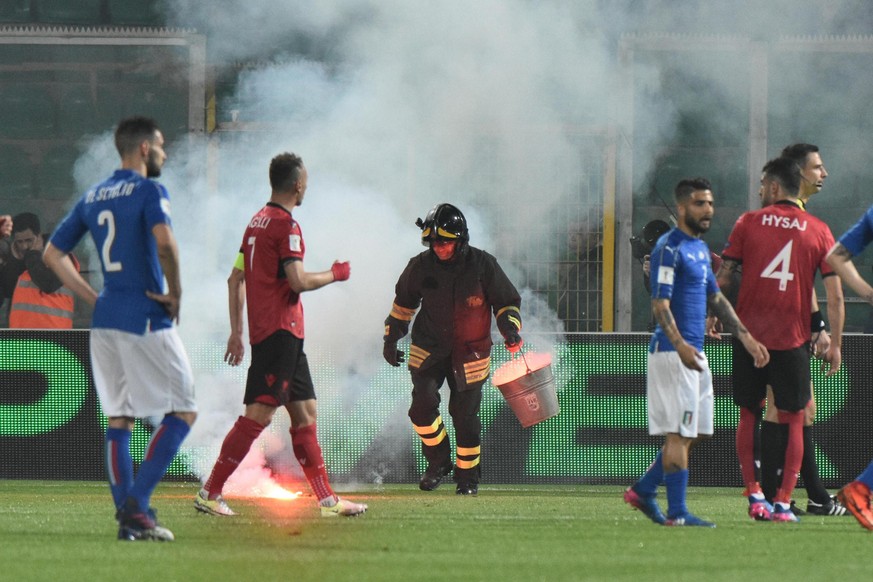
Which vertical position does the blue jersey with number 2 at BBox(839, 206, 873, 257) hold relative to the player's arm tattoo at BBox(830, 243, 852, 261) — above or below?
above

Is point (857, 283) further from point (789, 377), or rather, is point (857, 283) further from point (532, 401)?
point (532, 401)

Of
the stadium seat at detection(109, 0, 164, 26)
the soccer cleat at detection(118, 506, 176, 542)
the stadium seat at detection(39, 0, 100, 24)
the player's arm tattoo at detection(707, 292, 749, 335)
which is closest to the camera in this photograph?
the soccer cleat at detection(118, 506, 176, 542)

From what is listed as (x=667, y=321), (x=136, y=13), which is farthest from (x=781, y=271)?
(x=136, y=13)

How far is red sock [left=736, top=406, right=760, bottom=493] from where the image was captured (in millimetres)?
8078

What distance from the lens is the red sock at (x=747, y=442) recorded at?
8078mm

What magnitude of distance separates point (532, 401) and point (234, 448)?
115 inches

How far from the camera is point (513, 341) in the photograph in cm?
1016

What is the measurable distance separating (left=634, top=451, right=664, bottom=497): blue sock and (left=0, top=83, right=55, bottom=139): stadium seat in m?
10.8

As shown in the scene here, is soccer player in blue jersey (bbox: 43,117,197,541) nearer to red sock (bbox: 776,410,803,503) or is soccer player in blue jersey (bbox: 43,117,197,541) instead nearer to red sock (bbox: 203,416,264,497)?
red sock (bbox: 203,416,264,497)

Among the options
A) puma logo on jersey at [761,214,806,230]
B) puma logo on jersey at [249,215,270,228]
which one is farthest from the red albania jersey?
puma logo on jersey at [761,214,806,230]

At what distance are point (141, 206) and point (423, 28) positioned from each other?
901 centimetres

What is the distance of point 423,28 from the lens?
49.2ft

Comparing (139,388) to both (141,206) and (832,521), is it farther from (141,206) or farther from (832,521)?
(832,521)

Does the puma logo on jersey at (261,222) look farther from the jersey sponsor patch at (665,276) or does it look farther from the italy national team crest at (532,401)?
the italy national team crest at (532,401)
